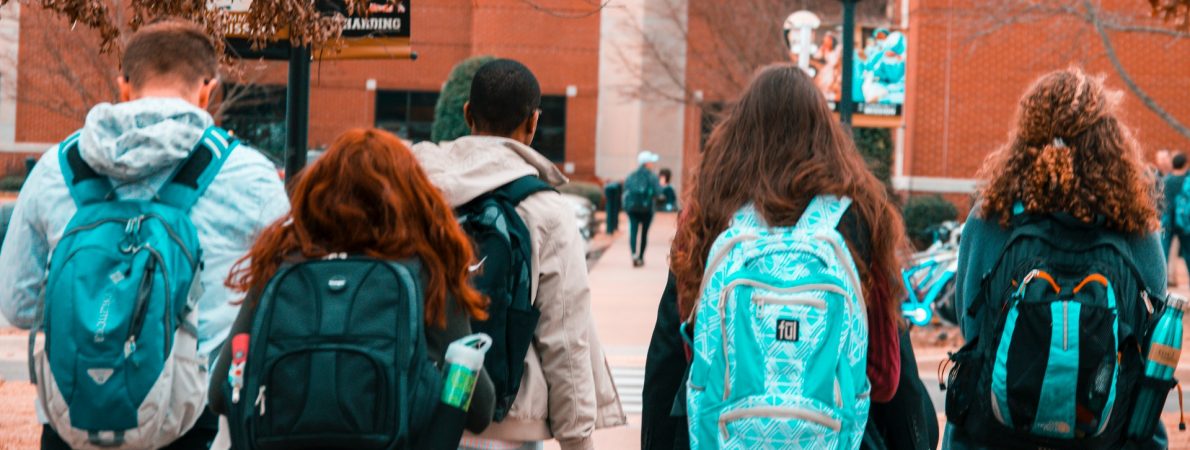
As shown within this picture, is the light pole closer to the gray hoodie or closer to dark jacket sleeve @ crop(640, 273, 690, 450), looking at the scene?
dark jacket sleeve @ crop(640, 273, 690, 450)

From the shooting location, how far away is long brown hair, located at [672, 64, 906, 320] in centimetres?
379

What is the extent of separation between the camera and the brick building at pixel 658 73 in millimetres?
24592

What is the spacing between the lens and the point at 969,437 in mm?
4535

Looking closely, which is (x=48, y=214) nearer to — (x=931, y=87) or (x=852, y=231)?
(x=852, y=231)

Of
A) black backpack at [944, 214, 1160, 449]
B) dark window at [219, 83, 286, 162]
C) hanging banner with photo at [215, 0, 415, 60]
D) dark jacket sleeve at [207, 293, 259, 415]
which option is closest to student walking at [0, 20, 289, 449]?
dark jacket sleeve at [207, 293, 259, 415]

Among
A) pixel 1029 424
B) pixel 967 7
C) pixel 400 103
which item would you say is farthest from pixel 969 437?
pixel 400 103

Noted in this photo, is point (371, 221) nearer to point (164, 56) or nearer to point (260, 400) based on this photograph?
point (260, 400)

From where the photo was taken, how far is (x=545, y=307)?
162 inches

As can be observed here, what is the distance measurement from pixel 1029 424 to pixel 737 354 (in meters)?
1.12

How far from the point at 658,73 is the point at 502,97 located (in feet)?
131

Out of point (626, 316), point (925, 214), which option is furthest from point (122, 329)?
point (925, 214)

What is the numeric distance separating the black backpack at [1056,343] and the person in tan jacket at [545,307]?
1.12m

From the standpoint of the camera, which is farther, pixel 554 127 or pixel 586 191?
pixel 554 127

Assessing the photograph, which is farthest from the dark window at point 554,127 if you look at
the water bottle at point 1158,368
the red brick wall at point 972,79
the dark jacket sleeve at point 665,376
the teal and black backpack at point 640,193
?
the dark jacket sleeve at point 665,376
